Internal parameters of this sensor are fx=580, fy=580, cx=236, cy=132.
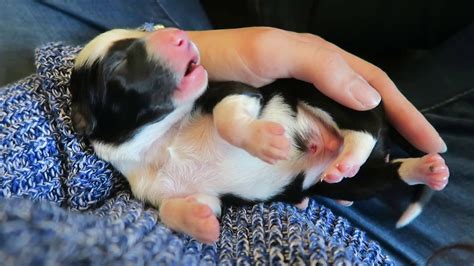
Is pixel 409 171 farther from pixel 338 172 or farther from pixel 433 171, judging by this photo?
pixel 338 172

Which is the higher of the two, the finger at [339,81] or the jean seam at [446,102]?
the finger at [339,81]

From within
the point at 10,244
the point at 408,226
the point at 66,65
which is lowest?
the point at 408,226

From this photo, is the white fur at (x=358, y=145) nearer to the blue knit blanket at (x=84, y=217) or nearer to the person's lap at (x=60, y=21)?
the blue knit blanket at (x=84, y=217)

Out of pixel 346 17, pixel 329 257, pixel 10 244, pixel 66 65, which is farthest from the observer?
pixel 346 17

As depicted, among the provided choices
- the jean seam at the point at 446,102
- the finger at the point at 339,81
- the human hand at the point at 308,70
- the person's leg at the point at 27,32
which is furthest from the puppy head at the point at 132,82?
the jean seam at the point at 446,102

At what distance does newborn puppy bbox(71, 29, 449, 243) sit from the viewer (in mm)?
1191

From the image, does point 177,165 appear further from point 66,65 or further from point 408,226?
point 408,226

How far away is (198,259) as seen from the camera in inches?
37.4

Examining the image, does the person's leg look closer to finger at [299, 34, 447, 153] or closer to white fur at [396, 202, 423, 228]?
finger at [299, 34, 447, 153]

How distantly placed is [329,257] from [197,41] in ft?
2.23

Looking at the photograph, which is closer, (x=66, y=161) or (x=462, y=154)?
(x=66, y=161)

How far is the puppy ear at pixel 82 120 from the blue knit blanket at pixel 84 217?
0.02 meters

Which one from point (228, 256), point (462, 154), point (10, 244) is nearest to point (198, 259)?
point (228, 256)

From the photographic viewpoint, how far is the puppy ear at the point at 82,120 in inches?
47.3
